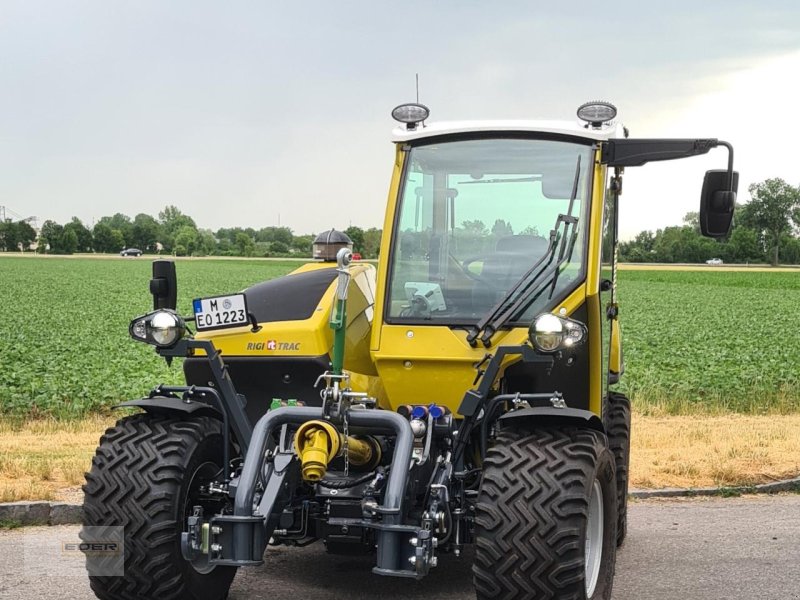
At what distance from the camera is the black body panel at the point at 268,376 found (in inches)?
232

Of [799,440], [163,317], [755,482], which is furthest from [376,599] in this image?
[799,440]

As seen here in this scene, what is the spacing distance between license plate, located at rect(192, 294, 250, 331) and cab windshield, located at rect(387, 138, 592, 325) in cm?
85

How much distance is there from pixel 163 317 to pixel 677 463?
607 centimetres

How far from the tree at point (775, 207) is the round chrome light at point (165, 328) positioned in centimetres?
9032

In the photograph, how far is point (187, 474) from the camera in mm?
5168

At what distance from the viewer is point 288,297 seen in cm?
624

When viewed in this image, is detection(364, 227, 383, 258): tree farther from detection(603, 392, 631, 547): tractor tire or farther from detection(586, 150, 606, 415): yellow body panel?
detection(603, 392, 631, 547): tractor tire

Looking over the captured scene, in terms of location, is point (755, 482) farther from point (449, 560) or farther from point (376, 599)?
point (376, 599)

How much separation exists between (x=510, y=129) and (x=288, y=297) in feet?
5.37

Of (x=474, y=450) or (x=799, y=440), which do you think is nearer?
(x=474, y=450)

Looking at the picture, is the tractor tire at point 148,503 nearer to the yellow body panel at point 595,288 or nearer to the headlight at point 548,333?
the headlight at point 548,333

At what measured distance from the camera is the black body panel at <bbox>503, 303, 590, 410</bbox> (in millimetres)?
5641

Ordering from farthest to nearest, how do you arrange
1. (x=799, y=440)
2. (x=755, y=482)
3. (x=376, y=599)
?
(x=799, y=440)
(x=755, y=482)
(x=376, y=599)

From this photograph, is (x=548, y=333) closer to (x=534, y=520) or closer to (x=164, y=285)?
(x=534, y=520)
